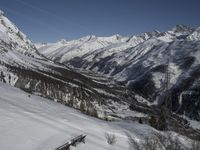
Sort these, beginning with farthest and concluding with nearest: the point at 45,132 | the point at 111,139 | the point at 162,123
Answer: the point at 162,123 → the point at 111,139 → the point at 45,132

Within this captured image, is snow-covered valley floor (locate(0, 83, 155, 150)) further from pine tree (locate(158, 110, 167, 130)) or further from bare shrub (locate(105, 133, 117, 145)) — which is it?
pine tree (locate(158, 110, 167, 130))

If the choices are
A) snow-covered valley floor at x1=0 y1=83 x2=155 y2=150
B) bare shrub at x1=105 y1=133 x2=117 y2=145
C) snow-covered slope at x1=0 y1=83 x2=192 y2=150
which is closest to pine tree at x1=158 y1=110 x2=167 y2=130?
snow-covered slope at x1=0 y1=83 x2=192 y2=150

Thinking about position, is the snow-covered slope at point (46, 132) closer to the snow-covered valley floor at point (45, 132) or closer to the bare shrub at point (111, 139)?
the snow-covered valley floor at point (45, 132)

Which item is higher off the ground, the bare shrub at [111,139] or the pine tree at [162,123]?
the pine tree at [162,123]

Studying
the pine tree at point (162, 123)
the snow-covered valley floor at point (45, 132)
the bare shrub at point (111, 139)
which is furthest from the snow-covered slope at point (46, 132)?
the pine tree at point (162, 123)

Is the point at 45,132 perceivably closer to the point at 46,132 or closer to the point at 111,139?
the point at 46,132

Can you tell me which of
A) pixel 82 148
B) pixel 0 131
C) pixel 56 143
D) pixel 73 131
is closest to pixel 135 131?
pixel 73 131

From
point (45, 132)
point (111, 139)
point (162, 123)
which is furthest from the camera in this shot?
point (162, 123)

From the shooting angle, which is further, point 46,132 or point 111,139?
point 111,139

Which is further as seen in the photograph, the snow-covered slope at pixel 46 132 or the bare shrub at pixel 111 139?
the bare shrub at pixel 111 139

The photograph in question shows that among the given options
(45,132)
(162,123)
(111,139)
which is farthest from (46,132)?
(162,123)

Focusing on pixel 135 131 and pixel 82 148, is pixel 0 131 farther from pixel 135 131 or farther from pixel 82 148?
pixel 135 131
